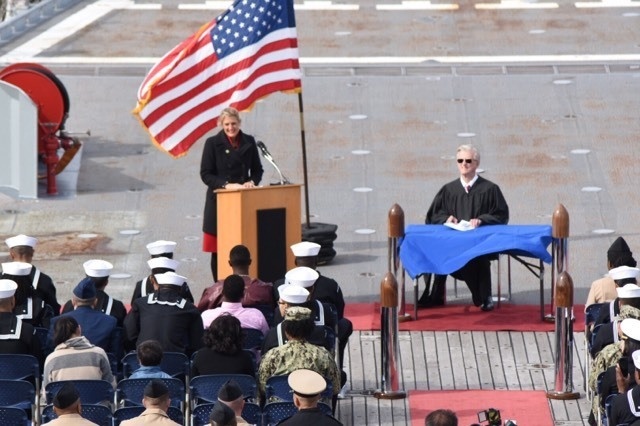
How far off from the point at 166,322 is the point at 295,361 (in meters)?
1.30

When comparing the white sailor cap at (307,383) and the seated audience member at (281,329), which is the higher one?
the seated audience member at (281,329)

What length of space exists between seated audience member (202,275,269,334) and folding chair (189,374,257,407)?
126 centimetres

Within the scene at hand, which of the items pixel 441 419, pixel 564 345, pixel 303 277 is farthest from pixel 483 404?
pixel 441 419

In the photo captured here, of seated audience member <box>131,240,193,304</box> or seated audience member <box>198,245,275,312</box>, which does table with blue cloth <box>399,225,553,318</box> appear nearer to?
seated audience member <box>198,245,275,312</box>

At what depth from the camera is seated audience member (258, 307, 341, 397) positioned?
39.1ft

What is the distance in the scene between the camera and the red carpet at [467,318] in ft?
51.3

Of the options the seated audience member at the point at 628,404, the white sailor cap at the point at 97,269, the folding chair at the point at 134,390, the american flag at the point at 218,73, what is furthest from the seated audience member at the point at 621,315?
the american flag at the point at 218,73

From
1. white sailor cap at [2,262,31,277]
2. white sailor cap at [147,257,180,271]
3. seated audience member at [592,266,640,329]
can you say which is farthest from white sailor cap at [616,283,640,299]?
white sailor cap at [2,262,31,277]

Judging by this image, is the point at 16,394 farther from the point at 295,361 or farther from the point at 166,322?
the point at 295,361

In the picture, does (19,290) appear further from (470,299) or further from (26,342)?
(470,299)

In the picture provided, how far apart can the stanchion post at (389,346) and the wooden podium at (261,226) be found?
2.04 meters

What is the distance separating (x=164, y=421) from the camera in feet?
34.7

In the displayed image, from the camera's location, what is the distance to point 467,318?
52.2ft

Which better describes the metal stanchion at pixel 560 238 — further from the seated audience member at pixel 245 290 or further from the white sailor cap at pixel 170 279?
the white sailor cap at pixel 170 279
